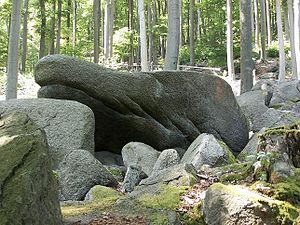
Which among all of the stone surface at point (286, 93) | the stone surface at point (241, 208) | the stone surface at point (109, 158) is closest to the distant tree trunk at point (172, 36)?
the stone surface at point (286, 93)

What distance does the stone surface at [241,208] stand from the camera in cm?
343

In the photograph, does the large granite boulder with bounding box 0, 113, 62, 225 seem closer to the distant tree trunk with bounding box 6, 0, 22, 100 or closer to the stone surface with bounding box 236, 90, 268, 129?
the stone surface with bounding box 236, 90, 268, 129

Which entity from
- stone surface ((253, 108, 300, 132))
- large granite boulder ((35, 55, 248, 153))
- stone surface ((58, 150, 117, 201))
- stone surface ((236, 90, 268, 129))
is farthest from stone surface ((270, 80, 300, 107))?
stone surface ((58, 150, 117, 201))

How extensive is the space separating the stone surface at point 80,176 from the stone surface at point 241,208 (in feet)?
8.32

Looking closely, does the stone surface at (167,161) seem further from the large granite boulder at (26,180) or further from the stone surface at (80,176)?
the large granite boulder at (26,180)

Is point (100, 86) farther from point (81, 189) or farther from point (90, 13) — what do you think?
point (90, 13)

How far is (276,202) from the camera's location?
359cm

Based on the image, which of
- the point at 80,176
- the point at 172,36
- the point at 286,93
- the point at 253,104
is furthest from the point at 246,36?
the point at 80,176

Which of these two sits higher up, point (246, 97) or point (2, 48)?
point (2, 48)

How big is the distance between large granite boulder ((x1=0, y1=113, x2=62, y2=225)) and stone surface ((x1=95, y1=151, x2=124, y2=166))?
5611 millimetres

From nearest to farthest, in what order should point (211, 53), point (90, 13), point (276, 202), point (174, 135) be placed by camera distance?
point (276, 202)
point (174, 135)
point (211, 53)
point (90, 13)

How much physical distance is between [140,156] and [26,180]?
5.04 metres

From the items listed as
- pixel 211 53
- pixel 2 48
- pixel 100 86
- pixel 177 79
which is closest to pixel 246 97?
pixel 177 79

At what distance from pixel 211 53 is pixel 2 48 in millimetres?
15945
